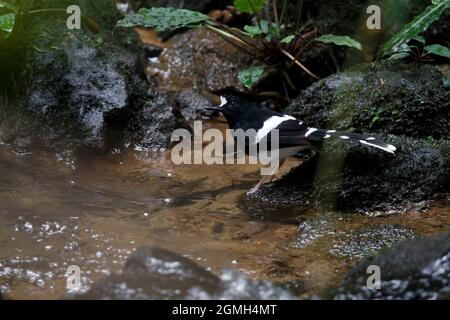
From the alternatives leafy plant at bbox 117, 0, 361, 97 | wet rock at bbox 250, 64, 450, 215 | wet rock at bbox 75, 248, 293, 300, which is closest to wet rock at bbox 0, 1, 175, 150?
leafy plant at bbox 117, 0, 361, 97

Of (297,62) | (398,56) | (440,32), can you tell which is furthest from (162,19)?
(440,32)

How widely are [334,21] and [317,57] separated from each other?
47 cm

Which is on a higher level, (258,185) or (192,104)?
(192,104)

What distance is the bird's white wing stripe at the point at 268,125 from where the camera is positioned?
4916 mm

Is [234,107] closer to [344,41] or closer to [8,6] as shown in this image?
[344,41]

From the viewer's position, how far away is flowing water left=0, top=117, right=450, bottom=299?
3.51 metres

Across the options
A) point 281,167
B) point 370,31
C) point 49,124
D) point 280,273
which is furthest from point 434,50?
point 49,124

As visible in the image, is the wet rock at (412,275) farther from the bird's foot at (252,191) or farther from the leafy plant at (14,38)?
the leafy plant at (14,38)

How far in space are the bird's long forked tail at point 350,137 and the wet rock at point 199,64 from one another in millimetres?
2901

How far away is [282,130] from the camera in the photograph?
484 centimetres

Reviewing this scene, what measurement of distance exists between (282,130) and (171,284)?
233 centimetres

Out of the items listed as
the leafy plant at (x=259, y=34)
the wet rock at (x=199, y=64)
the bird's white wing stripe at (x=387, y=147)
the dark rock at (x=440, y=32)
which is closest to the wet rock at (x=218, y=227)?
the bird's white wing stripe at (x=387, y=147)

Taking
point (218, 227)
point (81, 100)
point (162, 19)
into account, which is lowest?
point (218, 227)

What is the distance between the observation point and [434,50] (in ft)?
18.7
